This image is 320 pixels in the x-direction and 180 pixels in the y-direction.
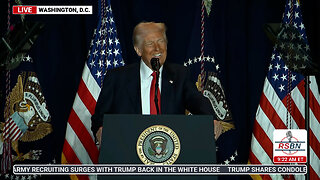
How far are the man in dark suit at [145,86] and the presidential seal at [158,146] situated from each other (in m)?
0.66

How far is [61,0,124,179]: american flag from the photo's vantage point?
4180 mm

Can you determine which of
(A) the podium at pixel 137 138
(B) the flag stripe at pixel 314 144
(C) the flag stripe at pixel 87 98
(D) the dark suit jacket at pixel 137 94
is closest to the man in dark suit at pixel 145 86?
(D) the dark suit jacket at pixel 137 94

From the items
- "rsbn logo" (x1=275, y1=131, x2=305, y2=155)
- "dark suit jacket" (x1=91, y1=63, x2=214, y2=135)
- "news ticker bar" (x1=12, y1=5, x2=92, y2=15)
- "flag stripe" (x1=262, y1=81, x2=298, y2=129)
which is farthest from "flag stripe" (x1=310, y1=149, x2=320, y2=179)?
"news ticker bar" (x1=12, y1=5, x2=92, y2=15)

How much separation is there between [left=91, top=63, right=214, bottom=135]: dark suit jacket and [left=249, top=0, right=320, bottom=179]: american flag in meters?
1.63

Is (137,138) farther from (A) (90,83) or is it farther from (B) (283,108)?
(B) (283,108)

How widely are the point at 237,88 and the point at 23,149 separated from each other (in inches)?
82.3

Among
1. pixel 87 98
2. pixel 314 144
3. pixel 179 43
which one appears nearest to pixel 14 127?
pixel 87 98

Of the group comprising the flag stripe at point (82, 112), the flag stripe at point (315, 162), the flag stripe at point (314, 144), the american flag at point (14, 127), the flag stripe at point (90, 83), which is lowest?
the flag stripe at point (315, 162)

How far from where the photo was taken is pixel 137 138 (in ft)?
6.91

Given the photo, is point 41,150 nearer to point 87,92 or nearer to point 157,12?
point 87,92

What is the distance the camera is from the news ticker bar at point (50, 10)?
4.18 m

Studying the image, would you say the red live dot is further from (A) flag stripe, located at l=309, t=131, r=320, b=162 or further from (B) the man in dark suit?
(A) flag stripe, located at l=309, t=131, r=320, b=162

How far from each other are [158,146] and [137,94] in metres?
0.79

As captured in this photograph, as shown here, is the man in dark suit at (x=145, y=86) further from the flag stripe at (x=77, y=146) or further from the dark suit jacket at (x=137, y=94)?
the flag stripe at (x=77, y=146)
